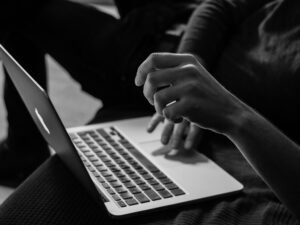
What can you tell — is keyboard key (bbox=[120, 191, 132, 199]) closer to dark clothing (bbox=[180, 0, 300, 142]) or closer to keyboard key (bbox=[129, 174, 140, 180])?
keyboard key (bbox=[129, 174, 140, 180])

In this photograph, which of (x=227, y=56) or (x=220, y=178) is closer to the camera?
(x=220, y=178)

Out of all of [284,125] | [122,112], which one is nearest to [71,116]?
[122,112]

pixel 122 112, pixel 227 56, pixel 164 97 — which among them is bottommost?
pixel 122 112

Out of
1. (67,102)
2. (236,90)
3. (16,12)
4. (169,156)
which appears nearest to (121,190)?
(169,156)

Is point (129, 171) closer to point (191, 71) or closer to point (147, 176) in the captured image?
point (147, 176)

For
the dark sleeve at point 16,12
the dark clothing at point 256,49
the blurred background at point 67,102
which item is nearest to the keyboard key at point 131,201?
the dark clothing at point 256,49

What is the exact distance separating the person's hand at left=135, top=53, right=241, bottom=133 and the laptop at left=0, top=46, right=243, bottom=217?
132 mm

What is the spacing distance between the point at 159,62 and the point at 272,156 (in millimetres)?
194

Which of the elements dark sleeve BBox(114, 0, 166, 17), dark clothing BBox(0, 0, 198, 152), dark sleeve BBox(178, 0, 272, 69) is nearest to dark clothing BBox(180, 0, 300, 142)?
dark sleeve BBox(178, 0, 272, 69)

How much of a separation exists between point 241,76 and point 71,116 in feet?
3.67

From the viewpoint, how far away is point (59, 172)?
2.73 ft

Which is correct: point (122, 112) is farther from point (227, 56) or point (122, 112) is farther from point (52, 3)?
point (52, 3)

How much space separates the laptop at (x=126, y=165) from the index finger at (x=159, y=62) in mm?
131

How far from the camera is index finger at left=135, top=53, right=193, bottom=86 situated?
663mm
